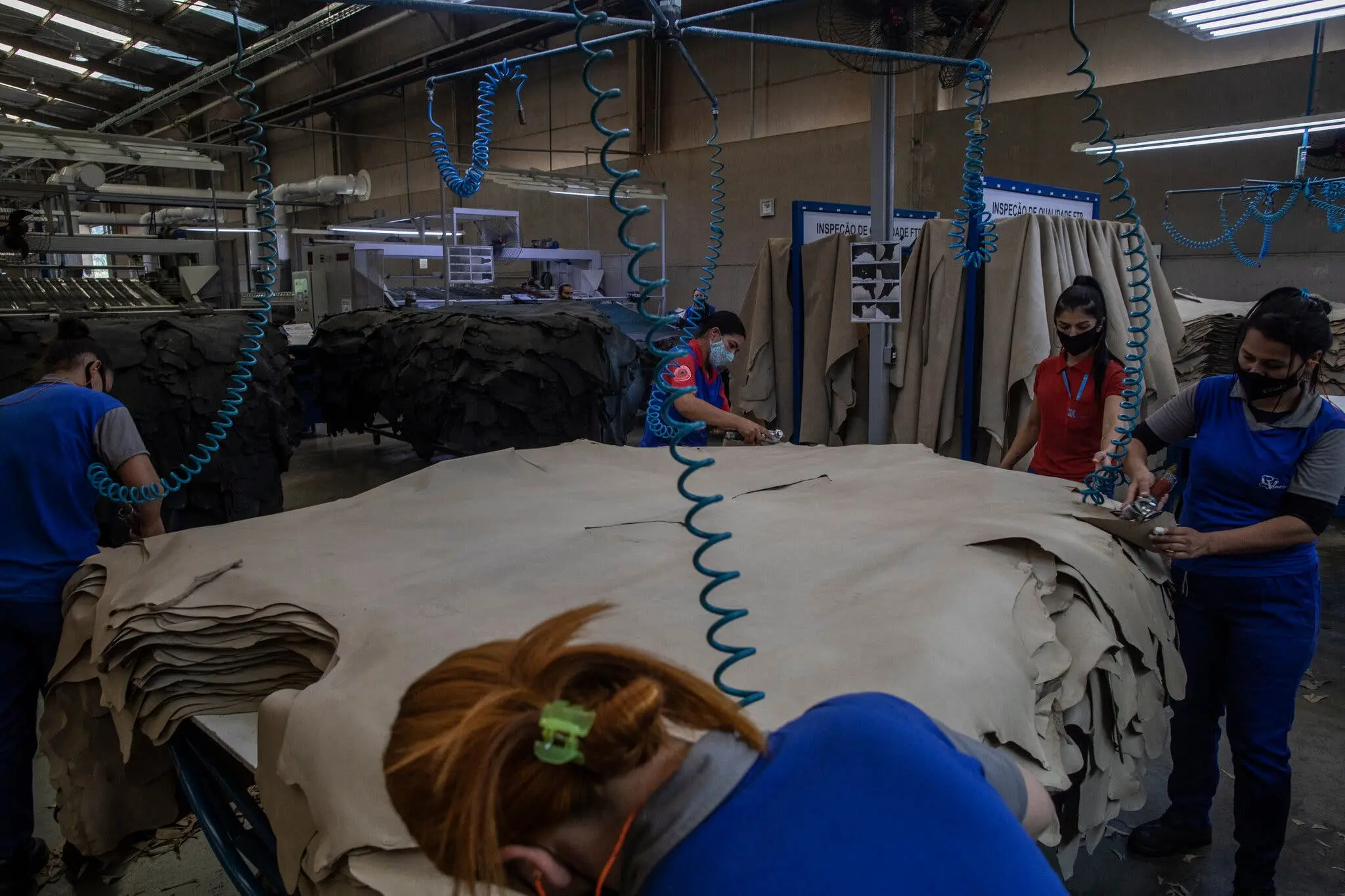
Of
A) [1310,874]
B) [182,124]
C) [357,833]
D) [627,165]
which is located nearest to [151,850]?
[357,833]

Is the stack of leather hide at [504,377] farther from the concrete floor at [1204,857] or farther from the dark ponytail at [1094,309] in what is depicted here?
the dark ponytail at [1094,309]

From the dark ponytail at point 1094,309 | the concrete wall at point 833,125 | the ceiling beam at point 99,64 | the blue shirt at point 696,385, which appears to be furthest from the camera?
the ceiling beam at point 99,64

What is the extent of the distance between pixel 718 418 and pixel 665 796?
220 centimetres

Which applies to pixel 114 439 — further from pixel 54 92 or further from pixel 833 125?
pixel 54 92

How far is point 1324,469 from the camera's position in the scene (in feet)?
5.72

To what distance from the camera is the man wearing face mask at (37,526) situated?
1878mm

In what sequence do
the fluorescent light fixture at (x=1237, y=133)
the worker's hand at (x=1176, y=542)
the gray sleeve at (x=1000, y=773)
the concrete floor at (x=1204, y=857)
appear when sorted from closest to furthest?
the gray sleeve at (x=1000, y=773) < the worker's hand at (x=1176, y=542) < the concrete floor at (x=1204, y=857) < the fluorescent light fixture at (x=1237, y=133)

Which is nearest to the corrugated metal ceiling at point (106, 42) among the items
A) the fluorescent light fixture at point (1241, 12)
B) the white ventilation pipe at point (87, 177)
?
the white ventilation pipe at point (87, 177)

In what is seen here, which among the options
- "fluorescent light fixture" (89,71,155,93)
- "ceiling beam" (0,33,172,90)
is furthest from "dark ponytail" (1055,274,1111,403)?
"fluorescent light fixture" (89,71,155,93)

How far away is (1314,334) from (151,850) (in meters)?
3.01

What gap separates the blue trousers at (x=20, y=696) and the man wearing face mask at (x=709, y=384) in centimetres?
160

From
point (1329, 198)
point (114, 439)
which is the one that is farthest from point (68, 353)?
point (1329, 198)

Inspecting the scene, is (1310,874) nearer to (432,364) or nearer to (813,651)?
(813,651)

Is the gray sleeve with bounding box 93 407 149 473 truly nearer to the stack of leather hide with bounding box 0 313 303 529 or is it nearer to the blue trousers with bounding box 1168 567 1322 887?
the stack of leather hide with bounding box 0 313 303 529
